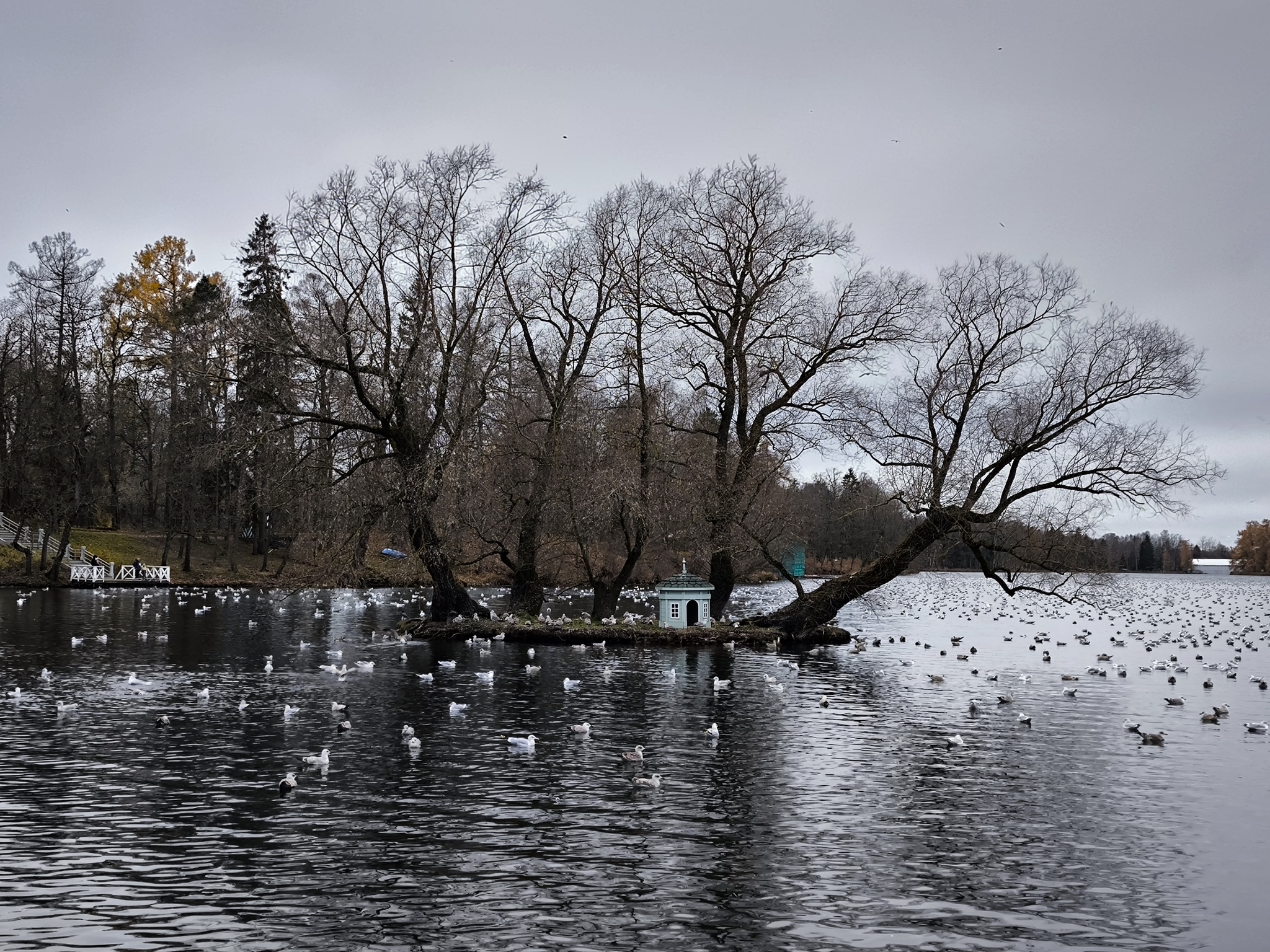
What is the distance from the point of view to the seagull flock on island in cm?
1941

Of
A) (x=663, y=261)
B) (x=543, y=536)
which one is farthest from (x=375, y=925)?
(x=543, y=536)

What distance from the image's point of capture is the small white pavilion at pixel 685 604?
35.7 metres

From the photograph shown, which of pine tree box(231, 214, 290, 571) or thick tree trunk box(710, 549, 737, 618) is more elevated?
pine tree box(231, 214, 290, 571)

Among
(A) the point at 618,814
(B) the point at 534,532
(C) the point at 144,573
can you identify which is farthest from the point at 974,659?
(C) the point at 144,573

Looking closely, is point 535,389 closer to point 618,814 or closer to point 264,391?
point 264,391

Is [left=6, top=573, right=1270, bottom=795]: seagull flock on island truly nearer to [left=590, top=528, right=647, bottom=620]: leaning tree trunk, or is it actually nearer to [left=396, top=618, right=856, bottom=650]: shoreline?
[left=396, top=618, right=856, bottom=650]: shoreline

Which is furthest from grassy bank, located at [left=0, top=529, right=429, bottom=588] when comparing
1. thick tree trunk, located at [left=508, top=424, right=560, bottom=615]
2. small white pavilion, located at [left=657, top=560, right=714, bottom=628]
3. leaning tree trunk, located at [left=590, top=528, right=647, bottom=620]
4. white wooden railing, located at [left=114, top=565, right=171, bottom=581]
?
small white pavilion, located at [left=657, top=560, right=714, bottom=628]

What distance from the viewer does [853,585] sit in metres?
35.5

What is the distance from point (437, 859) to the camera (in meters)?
11.5

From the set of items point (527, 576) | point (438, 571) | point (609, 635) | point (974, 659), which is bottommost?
point (974, 659)

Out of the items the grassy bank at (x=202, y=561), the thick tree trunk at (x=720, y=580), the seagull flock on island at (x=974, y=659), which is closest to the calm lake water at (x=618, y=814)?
the seagull flock on island at (x=974, y=659)

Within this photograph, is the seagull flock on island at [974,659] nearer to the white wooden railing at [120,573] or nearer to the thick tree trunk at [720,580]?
the thick tree trunk at [720,580]

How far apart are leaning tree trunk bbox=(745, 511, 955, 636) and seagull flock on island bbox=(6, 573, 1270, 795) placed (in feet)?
4.87

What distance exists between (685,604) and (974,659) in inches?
376
